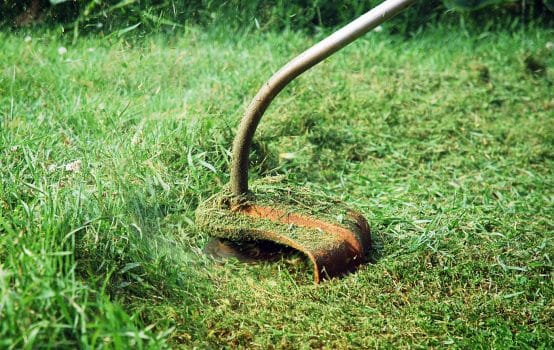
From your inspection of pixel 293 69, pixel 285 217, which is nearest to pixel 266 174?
pixel 285 217

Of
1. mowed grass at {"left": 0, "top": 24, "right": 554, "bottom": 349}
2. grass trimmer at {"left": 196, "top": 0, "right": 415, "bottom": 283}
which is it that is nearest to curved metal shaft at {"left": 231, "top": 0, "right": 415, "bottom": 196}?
grass trimmer at {"left": 196, "top": 0, "right": 415, "bottom": 283}

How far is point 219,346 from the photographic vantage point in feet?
6.71

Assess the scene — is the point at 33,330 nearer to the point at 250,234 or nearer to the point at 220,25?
the point at 250,234

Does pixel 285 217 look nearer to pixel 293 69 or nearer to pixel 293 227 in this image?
pixel 293 227

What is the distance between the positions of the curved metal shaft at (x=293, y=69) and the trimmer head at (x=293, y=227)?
9 centimetres

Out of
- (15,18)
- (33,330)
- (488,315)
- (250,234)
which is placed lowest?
(488,315)

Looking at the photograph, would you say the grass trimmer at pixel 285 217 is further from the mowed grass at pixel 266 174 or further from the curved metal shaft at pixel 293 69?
the mowed grass at pixel 266 174

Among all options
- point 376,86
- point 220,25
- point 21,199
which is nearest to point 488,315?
point 21,199

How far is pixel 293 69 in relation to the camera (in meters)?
2.33

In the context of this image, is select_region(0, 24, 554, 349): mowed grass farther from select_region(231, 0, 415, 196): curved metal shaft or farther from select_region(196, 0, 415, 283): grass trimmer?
select_region(231, 0, 415, 196): curved metal shaft

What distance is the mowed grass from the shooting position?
2070mm

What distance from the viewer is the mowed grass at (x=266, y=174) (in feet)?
6.79

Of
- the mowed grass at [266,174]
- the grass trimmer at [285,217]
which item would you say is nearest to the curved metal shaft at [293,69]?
the grass trimmer at [285,217]

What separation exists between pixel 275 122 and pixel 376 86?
948 millimetres
